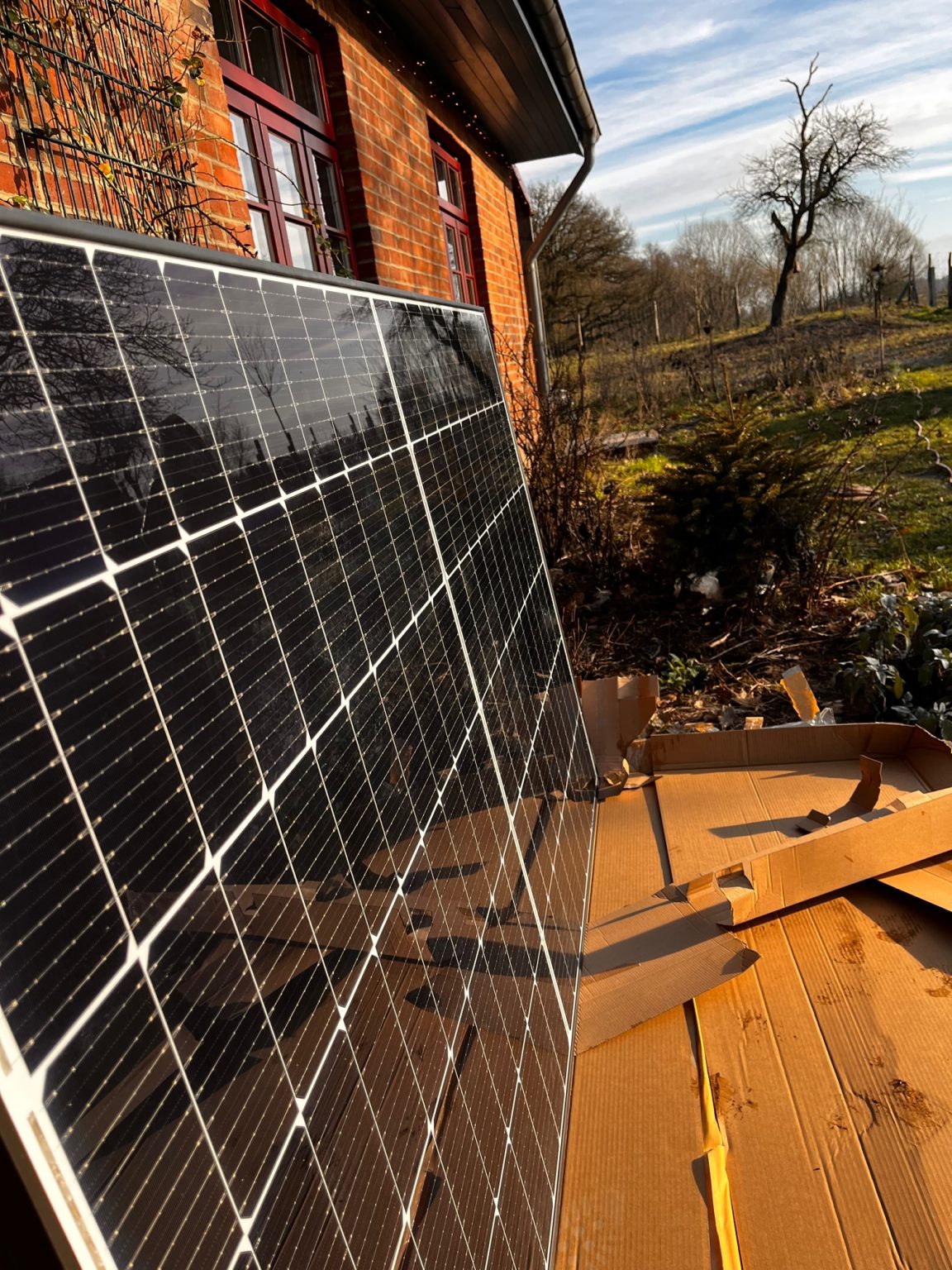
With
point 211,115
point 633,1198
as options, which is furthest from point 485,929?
point 211,115

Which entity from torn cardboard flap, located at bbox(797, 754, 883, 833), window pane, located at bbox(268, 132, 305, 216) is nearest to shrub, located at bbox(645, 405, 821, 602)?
window pane, located at bbox(268, 132, 305, 216)

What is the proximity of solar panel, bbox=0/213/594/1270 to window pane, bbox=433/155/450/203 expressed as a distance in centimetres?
711

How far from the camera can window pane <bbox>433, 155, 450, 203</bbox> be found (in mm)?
8078

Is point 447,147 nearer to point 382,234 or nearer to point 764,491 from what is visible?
point 382,234

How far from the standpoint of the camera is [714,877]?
2.35 meters

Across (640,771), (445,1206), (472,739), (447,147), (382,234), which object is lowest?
(640,771)

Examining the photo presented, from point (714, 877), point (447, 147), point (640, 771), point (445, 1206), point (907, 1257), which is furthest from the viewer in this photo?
point (447, 147)

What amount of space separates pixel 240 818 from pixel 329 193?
535 cm

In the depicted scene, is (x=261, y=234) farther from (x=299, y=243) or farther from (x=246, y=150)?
(x=299, y=243)

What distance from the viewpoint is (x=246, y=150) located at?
4320mm

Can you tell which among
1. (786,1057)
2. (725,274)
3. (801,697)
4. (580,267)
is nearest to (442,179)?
(801,697)

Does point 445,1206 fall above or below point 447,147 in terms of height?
below

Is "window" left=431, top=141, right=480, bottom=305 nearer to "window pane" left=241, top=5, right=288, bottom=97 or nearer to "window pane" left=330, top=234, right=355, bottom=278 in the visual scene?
"window pane" left=330, top=234, right=355, bottom=278

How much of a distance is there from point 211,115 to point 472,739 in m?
3.12
